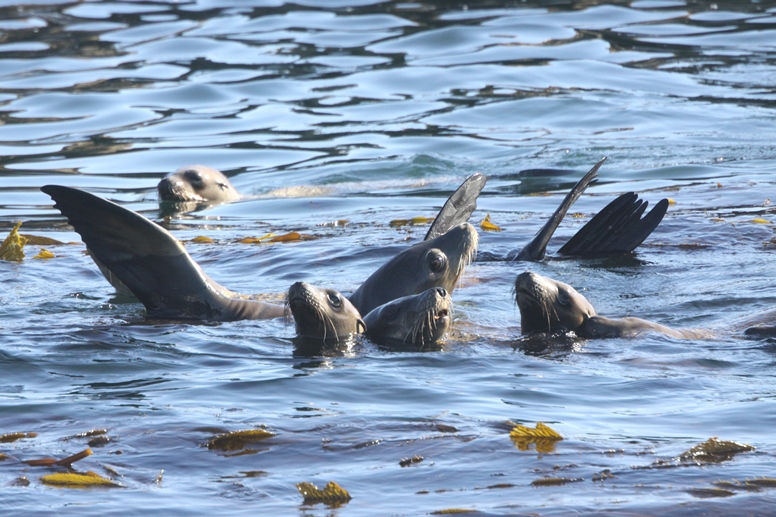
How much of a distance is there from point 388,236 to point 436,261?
3.00 metres

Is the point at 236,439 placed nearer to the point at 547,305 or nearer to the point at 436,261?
the point at 547,305

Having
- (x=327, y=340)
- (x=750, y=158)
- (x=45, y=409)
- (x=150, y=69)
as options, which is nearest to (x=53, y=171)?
(x=150, y=69)

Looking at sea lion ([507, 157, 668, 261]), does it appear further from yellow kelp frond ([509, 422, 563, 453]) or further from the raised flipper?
yellow kelp frond ([509, 422, 563, 453])

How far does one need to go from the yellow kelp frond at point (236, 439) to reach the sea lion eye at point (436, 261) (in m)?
2.42

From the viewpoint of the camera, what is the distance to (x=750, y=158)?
13.1 metres

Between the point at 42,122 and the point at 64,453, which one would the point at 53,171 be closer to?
the point at 42,122

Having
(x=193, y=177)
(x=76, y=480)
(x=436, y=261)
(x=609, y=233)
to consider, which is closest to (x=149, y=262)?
(x=436, y=261)

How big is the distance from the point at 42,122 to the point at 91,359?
39.4ft

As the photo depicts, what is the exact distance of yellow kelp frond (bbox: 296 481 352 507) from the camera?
3594 mm

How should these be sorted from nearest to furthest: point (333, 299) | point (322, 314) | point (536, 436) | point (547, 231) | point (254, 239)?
1. point (536, 436)
2. point (322, 314)
3. point (333, 299)
4. point (547, 231)
5. point (254, 239)

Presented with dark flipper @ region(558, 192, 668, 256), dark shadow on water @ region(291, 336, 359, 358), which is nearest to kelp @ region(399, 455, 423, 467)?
dark shadow on water @ region(291, 336, 359, 358)

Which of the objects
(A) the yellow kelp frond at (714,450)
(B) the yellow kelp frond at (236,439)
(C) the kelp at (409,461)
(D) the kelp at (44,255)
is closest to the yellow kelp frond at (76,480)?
(B) the yellow kelp frond at (236,439)

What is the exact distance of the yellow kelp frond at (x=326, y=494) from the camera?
3594mm

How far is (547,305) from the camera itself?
19.7 feet
